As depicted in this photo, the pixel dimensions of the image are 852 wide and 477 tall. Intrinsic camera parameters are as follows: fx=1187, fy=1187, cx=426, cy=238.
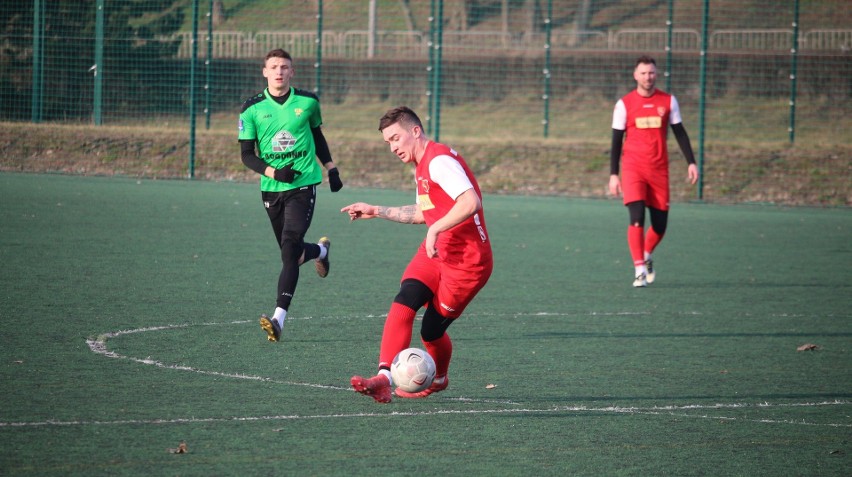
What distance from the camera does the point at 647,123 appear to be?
1167cm

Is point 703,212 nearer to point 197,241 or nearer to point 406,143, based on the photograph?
point 197,241

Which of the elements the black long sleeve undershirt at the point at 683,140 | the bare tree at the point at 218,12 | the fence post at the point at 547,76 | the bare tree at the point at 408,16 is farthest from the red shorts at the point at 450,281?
the bare tree at the point at 408,16

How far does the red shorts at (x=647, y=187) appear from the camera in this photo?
37.9 ft

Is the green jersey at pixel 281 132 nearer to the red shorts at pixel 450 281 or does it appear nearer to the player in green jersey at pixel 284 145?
the player in green jersey at pixel 284 145

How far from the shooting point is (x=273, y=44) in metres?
27.0

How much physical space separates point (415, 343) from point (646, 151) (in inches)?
178

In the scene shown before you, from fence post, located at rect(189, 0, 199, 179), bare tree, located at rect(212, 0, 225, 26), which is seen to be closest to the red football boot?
fence post, located at rect(189, 0, 199, 179)

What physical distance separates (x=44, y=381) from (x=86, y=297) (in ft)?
9.63

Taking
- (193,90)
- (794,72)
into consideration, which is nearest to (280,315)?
(193,90)

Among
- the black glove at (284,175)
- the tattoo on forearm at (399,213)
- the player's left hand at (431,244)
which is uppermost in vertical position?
the black glove at (284,175)

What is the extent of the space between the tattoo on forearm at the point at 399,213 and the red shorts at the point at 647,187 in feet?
18.2

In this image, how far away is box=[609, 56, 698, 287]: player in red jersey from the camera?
11523 millimetres

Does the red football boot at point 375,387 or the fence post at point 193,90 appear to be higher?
the fence post at point 193,90

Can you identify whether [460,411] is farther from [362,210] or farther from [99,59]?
[99,59]
